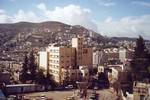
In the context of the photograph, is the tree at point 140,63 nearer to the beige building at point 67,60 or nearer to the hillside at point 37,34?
the beige building at point 67,60

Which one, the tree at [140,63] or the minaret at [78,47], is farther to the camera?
the minaret at [78,47]

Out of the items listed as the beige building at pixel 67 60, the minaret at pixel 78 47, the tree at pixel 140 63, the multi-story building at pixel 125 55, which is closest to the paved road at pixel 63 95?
the tree at pixel 140 63

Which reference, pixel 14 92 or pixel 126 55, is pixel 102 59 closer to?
pixel 126 55

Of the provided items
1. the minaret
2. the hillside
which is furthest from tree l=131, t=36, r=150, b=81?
the hillside

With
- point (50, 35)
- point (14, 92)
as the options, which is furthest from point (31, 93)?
point (50, 35)

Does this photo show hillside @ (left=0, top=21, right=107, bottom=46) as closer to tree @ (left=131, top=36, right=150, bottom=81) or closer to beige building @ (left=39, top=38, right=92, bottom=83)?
beige building @ (left=39, top=38, right=92, bottom=83)

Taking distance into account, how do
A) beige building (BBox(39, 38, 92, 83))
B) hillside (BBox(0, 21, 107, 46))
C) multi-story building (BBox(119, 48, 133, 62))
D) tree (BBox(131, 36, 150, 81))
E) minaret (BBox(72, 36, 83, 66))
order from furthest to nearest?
hillside (BBox(0, 21, 107, 46))
multi-story building (BBox(119, 48, 133, 62))
minaret (BBox(72, 36, 83, 66))
beige building (BBox(39, 38, 92, 83))
tree (BBox(131, 36, 150, 81))

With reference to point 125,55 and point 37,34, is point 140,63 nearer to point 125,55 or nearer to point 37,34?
point 125,55
